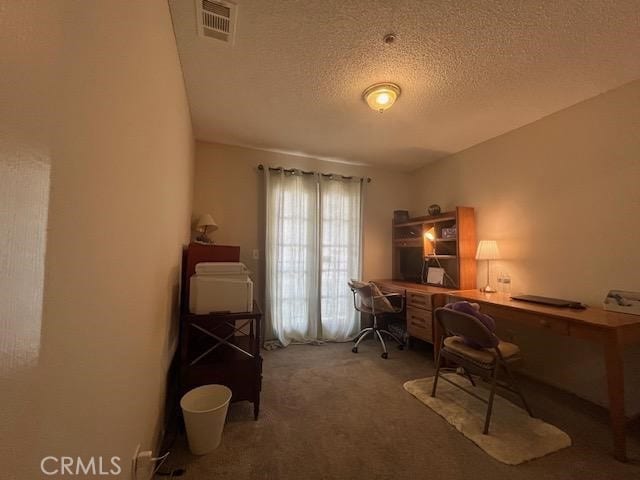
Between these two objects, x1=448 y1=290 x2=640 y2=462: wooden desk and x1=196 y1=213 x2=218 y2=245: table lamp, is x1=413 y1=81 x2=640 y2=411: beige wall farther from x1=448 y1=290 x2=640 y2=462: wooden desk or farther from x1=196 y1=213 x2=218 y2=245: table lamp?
x1=196 y1=213 x2=218 y2=245: table lamp

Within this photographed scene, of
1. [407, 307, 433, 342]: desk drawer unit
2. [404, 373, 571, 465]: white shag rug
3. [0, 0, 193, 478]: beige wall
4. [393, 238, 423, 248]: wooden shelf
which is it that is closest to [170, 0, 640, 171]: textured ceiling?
[0, 0, 193, 478]: beige wall

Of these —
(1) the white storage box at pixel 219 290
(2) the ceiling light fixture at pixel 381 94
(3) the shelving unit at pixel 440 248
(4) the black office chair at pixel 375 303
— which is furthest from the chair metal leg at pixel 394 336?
(2) the ceiling light fixture at pixel 381 94

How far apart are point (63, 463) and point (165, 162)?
1385 millimetres

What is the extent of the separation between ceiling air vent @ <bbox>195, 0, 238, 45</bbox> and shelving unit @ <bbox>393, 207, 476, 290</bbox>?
9.20 ft

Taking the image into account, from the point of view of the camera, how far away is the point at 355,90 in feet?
7.13

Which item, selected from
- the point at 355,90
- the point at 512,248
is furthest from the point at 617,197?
the point at 355,90

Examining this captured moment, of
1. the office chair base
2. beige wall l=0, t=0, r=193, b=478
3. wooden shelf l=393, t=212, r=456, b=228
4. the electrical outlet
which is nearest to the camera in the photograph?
beige wall l=0, t=0, r=193, b=478

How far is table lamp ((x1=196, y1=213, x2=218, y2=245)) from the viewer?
2.91 m

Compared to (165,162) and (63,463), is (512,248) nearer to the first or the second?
(165,162)

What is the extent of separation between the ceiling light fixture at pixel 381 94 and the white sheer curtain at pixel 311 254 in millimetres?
1502

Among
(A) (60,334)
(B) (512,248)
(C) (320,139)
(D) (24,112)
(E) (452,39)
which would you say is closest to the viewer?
(D) (24,112)

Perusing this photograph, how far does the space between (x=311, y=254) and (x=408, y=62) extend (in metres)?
2.33

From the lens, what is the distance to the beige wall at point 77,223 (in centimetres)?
42

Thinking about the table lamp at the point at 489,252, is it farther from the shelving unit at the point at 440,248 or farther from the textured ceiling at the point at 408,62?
the textured ceiling at the point at 408,62
